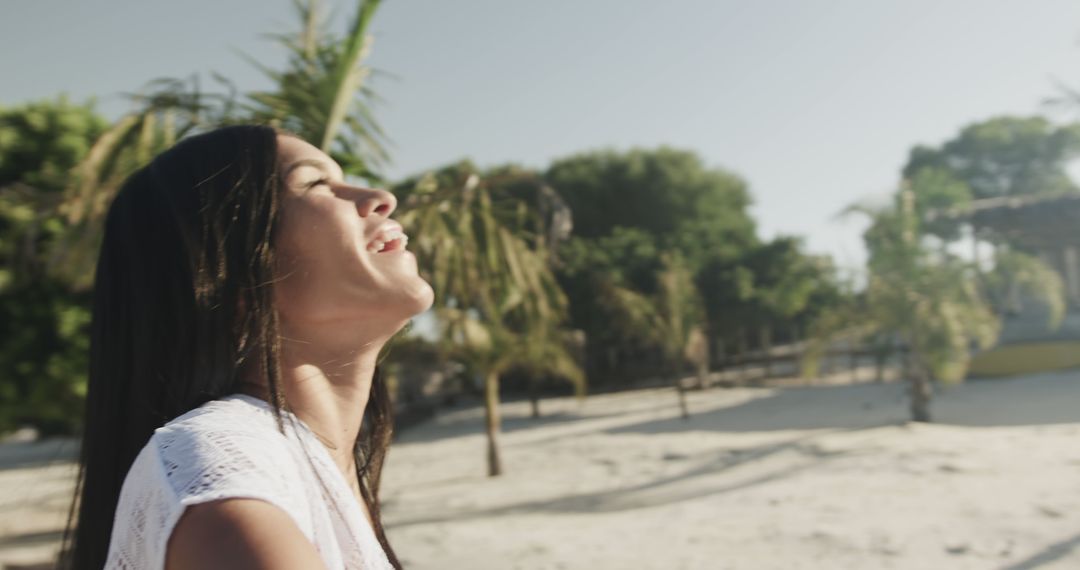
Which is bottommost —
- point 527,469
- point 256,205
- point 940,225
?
point 527,469

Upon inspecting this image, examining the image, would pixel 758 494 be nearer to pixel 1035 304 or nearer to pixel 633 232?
pixel 1035 304

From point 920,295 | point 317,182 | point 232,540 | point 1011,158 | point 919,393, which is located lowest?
point 919,393

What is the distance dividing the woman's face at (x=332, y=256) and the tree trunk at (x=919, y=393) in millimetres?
13252

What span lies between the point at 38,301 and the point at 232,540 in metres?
8.85

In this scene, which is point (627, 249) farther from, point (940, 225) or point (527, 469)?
point (527, 469)

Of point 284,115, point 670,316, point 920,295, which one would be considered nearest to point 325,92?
point 284,115

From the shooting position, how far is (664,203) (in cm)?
3375

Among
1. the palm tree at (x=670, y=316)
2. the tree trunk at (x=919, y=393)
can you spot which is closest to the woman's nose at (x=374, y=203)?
the tree trunk at (x=919, y=393)

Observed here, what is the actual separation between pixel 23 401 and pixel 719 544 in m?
6.96

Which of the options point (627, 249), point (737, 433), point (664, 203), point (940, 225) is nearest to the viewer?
point (737, 433)

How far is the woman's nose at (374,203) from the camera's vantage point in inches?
49.5

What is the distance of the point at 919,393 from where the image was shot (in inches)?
516

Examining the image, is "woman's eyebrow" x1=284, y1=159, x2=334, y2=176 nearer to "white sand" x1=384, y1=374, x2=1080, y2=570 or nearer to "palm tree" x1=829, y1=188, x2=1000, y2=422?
"white sand" x1=384, y1=374, x2=1080, y2=570

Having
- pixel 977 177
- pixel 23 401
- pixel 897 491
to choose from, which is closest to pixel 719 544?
pixel 897 491
